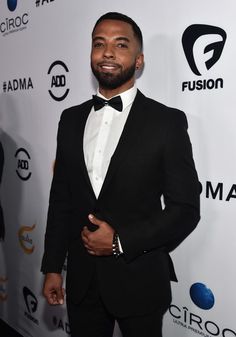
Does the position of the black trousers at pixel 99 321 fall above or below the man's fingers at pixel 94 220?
below

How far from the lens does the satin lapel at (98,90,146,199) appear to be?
4.53 feet

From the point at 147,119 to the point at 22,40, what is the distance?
143 centimetres

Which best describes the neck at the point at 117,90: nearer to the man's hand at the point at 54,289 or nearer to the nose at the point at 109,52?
the nose at the point at 109,52

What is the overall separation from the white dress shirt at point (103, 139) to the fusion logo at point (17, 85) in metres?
1.08

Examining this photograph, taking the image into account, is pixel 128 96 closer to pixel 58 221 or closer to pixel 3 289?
pixel 58 221

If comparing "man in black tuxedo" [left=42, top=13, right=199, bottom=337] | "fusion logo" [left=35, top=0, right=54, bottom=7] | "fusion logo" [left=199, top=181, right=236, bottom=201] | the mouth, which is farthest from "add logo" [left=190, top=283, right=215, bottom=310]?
"fusion logo" [left=35, top=0, right=54, bottom=7]

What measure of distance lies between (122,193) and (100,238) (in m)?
0.19

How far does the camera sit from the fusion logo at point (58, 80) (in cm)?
217

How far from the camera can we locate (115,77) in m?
1.45

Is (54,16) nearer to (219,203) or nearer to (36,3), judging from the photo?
(36,3)

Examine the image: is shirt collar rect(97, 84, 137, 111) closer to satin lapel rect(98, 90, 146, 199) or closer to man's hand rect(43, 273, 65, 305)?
satin lapel rect(98, 90, 146, 199)

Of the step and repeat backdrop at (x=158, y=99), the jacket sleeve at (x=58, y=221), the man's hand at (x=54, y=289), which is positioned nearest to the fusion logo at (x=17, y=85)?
the step and repeat backdrop at (x=158, y=99)

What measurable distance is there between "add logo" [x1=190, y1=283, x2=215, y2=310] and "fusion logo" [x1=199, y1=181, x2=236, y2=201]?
427 mm

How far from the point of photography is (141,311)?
1442 mm
